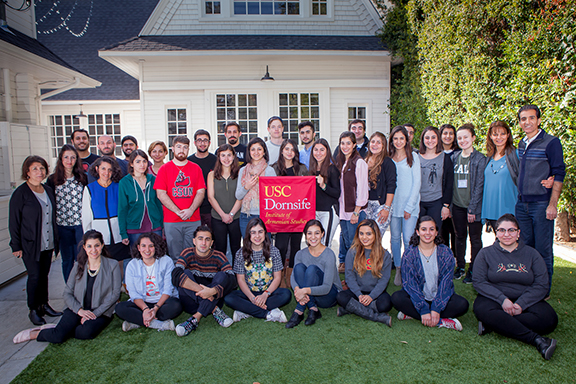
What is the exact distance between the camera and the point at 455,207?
4.94 metres

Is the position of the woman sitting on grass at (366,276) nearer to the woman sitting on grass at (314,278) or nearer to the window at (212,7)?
the woman sitting on grass at (314,278)

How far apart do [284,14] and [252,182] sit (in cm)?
752

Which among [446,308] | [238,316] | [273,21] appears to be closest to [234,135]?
[238,316]

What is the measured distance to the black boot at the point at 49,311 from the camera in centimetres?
412

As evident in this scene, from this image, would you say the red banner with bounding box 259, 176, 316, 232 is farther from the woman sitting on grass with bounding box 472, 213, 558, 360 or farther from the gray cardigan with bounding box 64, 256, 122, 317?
the woman sitting on grass with bounding box 472, 213, 558, 360

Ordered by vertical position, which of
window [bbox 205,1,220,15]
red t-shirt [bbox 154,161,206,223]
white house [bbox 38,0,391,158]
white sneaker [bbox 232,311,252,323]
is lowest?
white sneaker [bbox 232,311,252,323]

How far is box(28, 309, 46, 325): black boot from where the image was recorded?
13.0ft

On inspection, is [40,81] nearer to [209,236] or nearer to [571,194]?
[209,236]

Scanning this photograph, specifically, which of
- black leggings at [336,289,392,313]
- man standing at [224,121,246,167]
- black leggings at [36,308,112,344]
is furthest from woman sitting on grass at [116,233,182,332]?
man standing at [224,121,246,167]

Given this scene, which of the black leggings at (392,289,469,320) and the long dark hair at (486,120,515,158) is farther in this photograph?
the long dark hair at (486,120,515,158)

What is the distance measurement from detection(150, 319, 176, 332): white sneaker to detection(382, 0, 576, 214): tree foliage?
17.7 feet

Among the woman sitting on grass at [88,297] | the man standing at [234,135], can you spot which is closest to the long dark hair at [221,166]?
the man standing at [234,135]

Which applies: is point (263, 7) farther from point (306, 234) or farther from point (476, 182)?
point (306, 234)

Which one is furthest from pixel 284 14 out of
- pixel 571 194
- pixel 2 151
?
pixel 571 194
